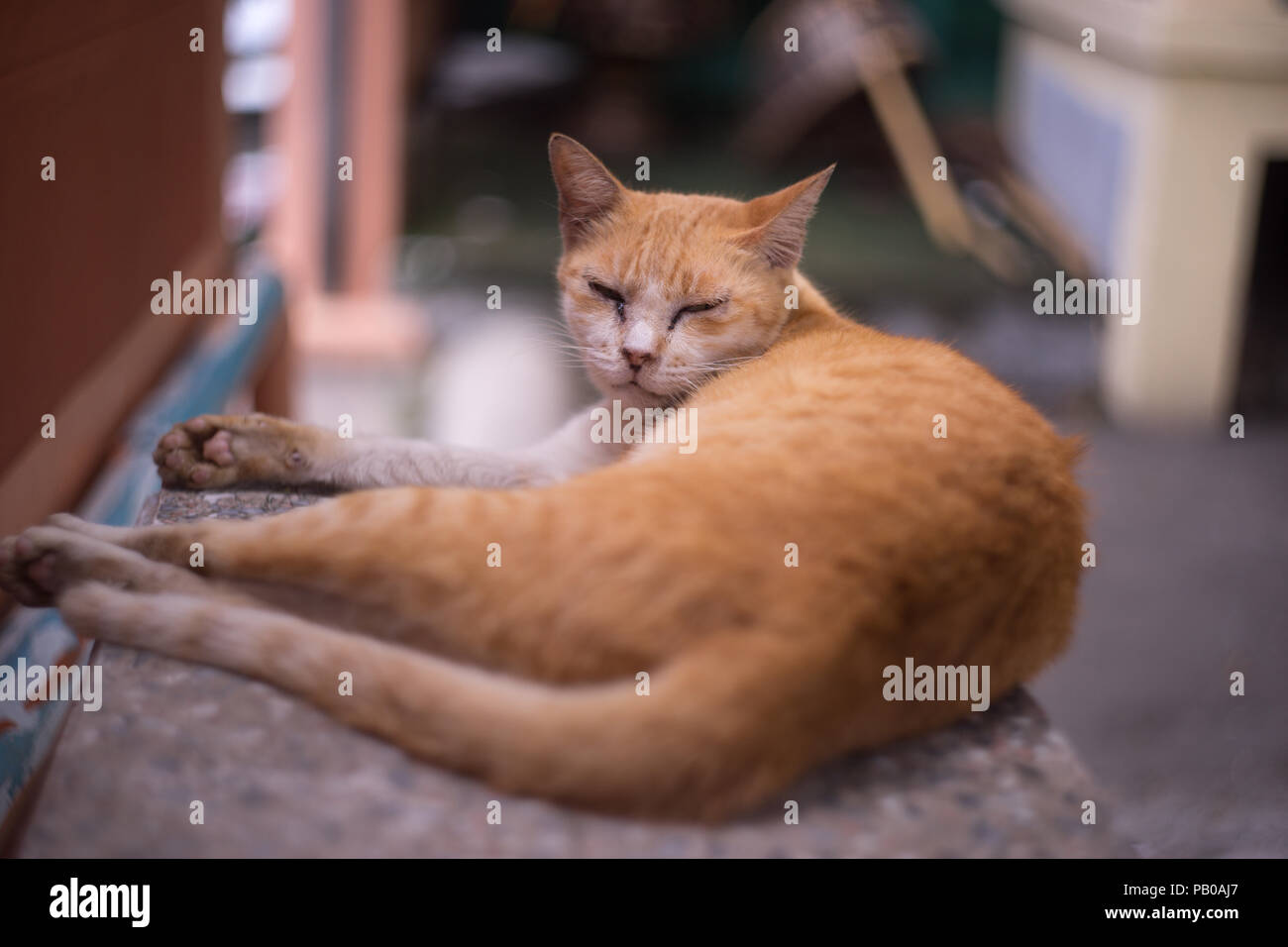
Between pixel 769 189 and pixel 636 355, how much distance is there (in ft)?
15.3

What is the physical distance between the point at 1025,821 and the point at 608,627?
465mm

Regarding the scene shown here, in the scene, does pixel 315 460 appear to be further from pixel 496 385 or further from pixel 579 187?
pixel 496 385

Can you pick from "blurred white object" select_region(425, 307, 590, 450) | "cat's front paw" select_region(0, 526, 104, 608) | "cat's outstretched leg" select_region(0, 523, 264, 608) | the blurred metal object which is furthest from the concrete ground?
"blurred white object" select_region(425, 307, 590, 450)

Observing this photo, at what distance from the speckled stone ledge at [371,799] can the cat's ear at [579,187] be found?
900 millimetres

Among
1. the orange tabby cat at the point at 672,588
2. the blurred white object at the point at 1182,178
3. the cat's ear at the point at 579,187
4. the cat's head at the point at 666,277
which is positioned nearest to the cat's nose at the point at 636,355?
the cat's head at the point at 666,277

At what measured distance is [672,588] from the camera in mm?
1057

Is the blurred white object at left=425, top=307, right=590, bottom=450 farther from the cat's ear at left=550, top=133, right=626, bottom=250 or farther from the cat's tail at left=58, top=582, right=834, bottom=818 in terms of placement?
the cat's tail at left=58, top=582, right=834, bottom=818

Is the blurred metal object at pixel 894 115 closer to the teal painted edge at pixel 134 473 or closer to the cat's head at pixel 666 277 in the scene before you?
the teal painted edge at pixel 134 473

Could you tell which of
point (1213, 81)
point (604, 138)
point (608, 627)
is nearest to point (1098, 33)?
point (1213, 81)

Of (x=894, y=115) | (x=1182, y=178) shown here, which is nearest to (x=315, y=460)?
(x=1182, y=178)

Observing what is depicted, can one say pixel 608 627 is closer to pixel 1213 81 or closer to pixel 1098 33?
pixel 1213 81

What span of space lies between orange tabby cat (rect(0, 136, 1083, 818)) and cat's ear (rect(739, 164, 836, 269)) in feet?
0.82

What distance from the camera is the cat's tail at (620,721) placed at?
1004 mm

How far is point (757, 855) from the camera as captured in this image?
1.04 m
